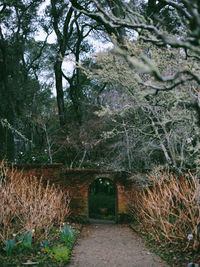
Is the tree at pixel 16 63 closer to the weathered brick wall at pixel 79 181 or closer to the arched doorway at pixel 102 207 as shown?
the weathered brick wall at pixel 79 181

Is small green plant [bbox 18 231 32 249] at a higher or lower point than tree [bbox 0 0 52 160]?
lower

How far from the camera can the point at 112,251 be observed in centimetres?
708

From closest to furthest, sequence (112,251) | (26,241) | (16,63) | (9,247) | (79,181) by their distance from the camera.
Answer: (9,247) → (26,241) → (112,251) → (79,181) → (16,63)

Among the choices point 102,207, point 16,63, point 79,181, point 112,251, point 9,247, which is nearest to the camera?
point 9,247

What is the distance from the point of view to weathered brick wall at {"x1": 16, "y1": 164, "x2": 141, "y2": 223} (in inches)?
431

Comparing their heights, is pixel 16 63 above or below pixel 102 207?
above

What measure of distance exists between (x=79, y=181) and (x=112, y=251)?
440cm

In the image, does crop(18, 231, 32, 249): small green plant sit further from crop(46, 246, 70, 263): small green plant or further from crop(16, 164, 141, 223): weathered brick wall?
crop(16, 164, 141, 223): weathered brick wall

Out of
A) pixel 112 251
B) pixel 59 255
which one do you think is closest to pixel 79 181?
pixel 112 251

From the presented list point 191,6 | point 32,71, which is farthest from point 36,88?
point 191,6

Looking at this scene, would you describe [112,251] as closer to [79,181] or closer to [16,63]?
[79,181]

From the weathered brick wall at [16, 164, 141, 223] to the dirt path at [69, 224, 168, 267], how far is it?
1.28 m

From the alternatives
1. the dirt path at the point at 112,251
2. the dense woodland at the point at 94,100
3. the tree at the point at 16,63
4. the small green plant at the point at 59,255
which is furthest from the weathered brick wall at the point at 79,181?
the small green plant at the point at 59,255

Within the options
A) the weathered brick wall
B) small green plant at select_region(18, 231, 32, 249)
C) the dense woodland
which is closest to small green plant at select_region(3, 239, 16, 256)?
small green plant at select_region(18, 231, 32, 249)
